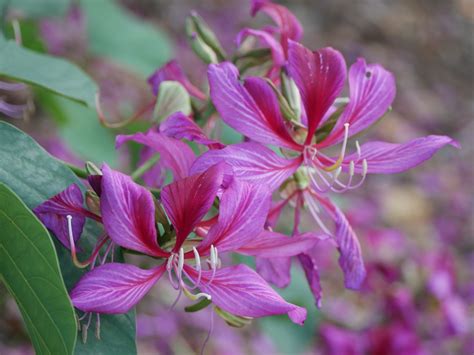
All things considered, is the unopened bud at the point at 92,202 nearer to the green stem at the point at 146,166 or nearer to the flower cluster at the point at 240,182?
the flower cluster at the point at 240,182

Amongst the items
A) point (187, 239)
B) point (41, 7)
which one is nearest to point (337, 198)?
point (41, 7)

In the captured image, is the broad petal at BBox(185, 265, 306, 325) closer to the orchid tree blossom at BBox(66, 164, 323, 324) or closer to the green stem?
the orchid tree blossom at BBox(66, 164, 323, 324)

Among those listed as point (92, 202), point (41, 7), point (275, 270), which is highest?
point (92, 202)

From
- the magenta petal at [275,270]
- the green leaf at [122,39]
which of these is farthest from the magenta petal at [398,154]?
the green leaf at [122,39]

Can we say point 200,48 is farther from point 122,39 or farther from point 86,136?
point 122,39

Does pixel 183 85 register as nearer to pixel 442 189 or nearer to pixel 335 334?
pixel 335 334

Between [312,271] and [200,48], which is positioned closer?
[312,271]
